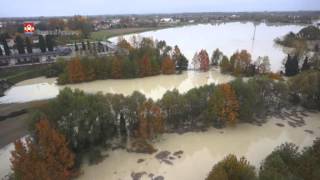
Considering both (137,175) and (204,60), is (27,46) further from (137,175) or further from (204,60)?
(137,175)

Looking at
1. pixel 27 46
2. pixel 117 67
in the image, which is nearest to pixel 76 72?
pixel 117 67

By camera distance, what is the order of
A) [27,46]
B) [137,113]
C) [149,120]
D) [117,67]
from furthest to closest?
[27,46] < [117,67] < [137,113] < [149,120]

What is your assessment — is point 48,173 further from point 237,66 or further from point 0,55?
point 0,55

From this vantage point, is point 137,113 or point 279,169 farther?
point 137,113

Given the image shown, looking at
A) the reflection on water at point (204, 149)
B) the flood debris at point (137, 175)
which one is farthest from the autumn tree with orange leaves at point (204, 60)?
the flood debris at point (137, 175)

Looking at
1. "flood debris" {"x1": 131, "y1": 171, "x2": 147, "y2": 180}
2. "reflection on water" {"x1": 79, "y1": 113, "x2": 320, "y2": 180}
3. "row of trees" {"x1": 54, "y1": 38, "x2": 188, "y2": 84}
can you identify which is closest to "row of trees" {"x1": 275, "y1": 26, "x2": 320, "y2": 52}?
"row of trees" {"x1": 54, "y1": 38, "x2": 188, "y2": 84}

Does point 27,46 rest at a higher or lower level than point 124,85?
higher

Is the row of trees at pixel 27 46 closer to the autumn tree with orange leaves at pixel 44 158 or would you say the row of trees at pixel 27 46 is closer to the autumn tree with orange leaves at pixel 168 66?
the autumn tree with orange leaves at pixel 168 66

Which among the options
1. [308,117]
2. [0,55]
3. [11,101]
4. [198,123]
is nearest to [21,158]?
[198,123]
